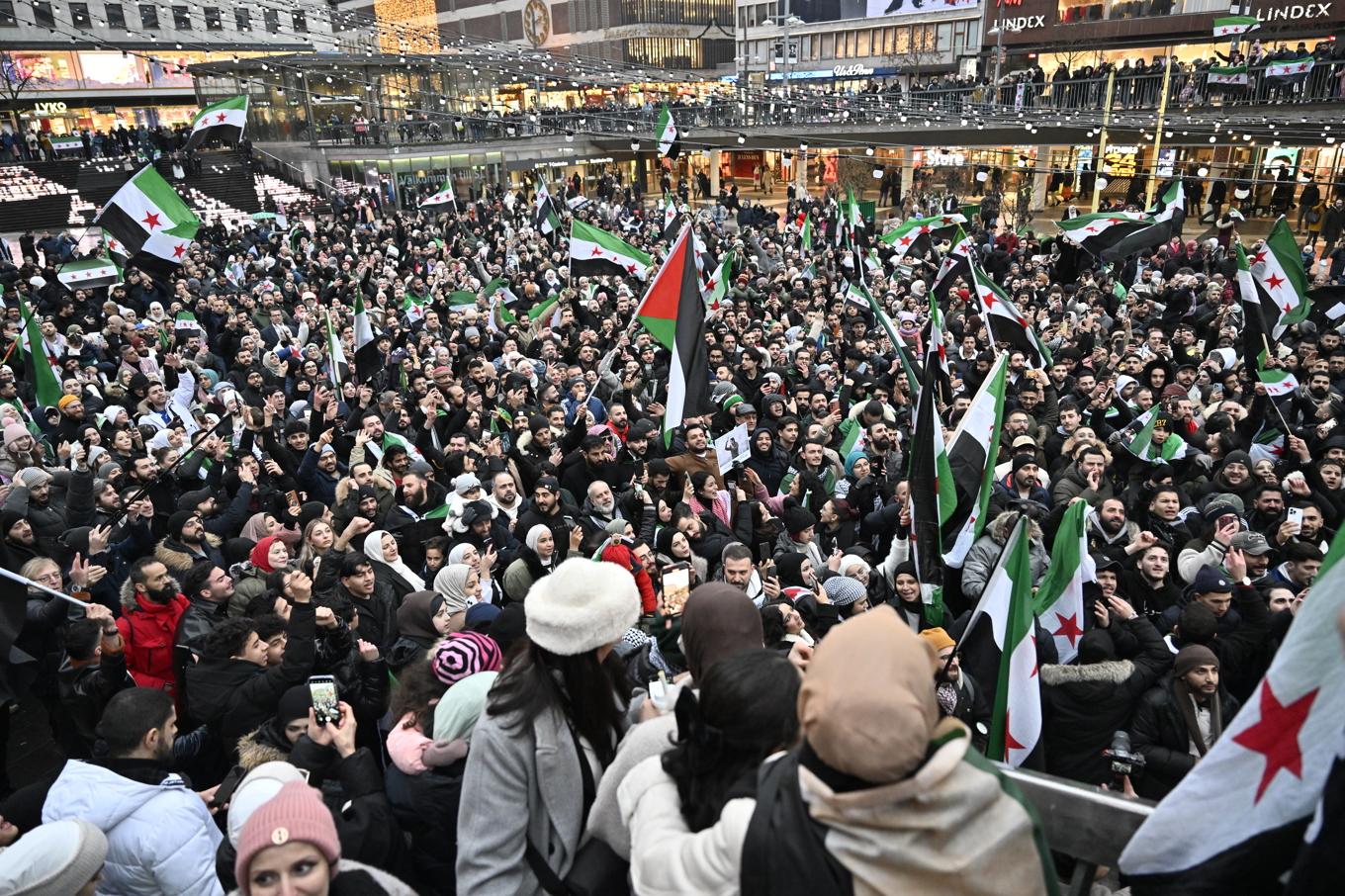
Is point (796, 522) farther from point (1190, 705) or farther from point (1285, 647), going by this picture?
point (1285, 647)

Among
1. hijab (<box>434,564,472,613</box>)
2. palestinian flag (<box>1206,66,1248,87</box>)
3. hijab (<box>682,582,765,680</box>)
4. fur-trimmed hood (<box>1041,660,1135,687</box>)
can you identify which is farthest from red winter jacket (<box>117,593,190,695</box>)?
palestinian flag (<box>1206,66,1248,87</box>)

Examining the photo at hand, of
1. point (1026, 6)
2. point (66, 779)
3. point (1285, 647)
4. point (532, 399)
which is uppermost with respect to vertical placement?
→ point (1026, 6)

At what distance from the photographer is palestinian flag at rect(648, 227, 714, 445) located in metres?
7.49

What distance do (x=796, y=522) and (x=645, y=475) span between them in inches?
58.0

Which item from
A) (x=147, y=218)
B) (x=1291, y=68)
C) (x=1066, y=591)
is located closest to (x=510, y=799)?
(x=1066, y=591)

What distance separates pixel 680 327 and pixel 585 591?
18.8 ft

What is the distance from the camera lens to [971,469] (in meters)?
5.46

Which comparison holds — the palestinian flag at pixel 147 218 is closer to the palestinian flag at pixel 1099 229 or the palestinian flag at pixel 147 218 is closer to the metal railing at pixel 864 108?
the palestinian flag at pixel 1099 229

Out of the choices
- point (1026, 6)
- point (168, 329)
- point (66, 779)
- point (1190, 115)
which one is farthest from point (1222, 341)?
point (1026, 6)

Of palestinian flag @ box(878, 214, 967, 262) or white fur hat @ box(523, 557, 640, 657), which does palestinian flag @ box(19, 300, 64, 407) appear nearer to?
white fur hat @ box(523, 557, 640, 657)

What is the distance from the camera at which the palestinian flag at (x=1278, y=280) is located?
1008cm

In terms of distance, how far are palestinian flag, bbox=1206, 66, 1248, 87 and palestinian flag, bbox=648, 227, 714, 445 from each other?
2489 centimetres

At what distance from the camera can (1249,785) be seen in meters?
1.50

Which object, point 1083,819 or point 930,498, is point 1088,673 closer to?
point 930,498
